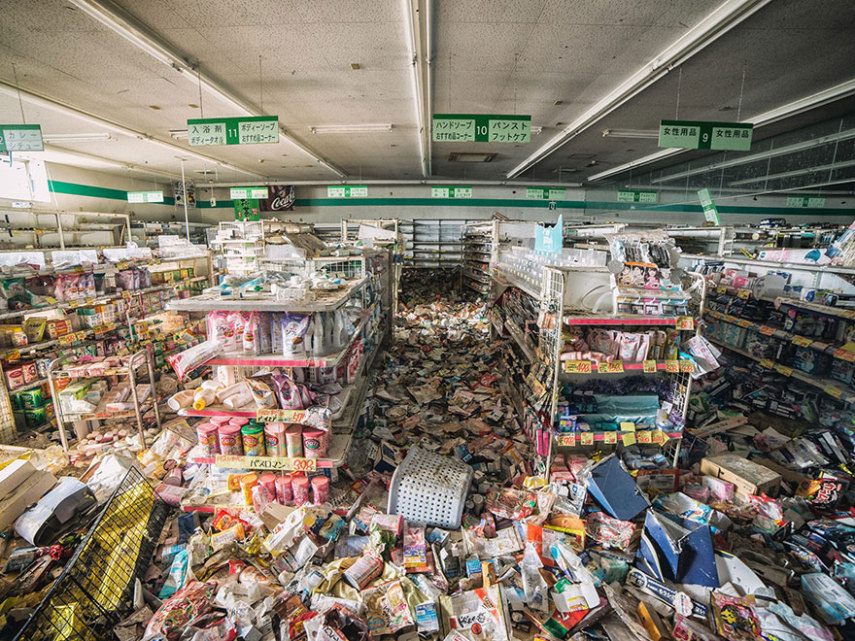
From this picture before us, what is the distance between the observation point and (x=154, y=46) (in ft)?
14.1

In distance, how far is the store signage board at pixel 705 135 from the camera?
4707 millimetres

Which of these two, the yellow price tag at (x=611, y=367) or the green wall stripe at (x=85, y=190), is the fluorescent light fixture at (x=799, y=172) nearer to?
the yellow price tag at (x=611, y=367)

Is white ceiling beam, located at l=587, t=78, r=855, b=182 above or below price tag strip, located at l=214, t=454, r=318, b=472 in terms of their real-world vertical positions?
above

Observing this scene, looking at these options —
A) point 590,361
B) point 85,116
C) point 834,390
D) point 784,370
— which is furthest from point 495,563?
point 85,116

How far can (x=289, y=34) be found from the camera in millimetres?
4285

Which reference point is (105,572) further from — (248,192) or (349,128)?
(248,192)

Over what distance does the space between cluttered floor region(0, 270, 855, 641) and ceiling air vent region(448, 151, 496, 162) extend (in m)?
8.58

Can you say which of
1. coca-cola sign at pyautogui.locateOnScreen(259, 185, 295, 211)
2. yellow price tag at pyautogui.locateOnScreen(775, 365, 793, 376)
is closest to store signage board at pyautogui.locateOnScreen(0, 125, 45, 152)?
yellow price tag at pyautogui.locateOnScreen(775, 365, 793, 376)

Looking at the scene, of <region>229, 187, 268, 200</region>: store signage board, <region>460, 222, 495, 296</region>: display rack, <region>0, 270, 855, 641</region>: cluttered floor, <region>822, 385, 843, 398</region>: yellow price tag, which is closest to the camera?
<region>0, 270, 855, 641</region>: cluttered floor

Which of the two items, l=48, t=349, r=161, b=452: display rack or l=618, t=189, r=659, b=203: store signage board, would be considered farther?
l=618, t=189, r=659, b=203: store signage board

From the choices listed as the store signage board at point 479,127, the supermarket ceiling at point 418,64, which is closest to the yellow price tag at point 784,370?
the supermarket ceiling at point 418,64

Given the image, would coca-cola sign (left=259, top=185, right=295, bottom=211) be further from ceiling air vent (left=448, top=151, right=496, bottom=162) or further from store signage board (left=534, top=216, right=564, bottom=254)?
store signage board (left=534, top=216, right=564, bottom=254)

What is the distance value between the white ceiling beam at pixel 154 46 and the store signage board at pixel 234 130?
672 millimetres

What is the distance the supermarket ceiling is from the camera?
151 inches
